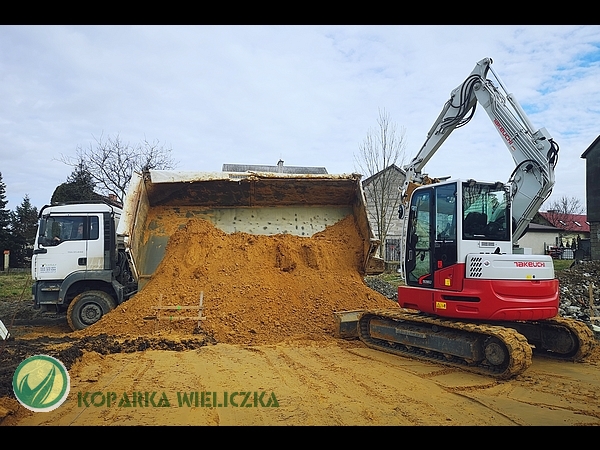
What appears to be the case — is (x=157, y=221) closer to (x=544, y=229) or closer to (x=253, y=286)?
(x=253, y=286)

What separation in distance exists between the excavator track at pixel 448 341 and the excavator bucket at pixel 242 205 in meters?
1.70

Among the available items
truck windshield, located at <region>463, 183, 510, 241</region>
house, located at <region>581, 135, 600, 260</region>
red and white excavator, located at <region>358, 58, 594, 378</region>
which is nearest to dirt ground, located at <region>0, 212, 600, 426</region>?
red and white excavator, located at <region>358, 58, 594, 378</region>

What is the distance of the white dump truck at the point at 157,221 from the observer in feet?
30.2

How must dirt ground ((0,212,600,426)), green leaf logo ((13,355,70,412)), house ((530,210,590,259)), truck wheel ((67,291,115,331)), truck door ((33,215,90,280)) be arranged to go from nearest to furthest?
green leaf logo ((13,355,70,412)), dirt ground ((0,212,600,426)), truck wheel ((67,291,115,331)), truck door ((33,215,90,280)), house ((530,210,590,259))

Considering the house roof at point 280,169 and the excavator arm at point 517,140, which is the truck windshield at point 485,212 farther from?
the house roof at point 280,169

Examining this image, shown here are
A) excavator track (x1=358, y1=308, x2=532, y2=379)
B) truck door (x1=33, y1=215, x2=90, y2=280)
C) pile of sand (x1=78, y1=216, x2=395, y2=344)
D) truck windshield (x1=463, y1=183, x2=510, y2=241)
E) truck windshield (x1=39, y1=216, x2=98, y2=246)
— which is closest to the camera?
excavator track (x1=358, y1=308, x2=532, y2=379)

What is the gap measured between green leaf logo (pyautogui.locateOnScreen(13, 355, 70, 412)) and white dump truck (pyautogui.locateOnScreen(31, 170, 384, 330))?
4.91 meters

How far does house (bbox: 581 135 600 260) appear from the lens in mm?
25859

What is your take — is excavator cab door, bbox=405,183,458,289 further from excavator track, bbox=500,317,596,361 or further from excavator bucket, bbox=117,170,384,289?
excavator bucket, bbox=117,170,384,289

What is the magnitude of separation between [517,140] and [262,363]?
16.1 feet

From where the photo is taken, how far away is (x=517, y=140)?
24.6 feet

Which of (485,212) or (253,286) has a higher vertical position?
(485,212)

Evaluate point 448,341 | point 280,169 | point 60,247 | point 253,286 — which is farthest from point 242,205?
point 280,169

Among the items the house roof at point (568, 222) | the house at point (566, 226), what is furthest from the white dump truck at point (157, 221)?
the house roof at point (568, 222)
